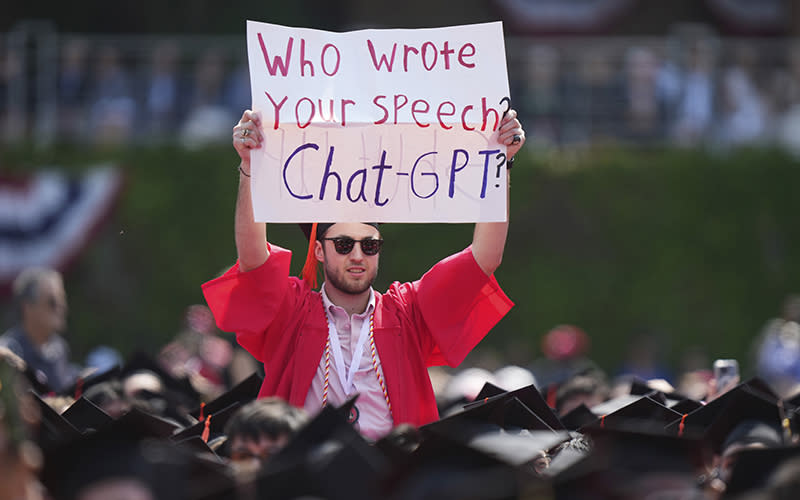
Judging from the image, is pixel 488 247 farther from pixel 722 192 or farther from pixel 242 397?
pixel 722 192

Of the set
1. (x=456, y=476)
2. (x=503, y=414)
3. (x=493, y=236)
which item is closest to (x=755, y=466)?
(x=456, y=476)

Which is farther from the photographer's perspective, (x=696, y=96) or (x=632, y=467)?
(x=696, y=96)

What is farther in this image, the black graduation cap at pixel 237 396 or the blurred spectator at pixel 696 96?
the blurred spectator at pixel 696 96

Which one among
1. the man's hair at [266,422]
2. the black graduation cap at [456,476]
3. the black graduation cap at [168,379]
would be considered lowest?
the black graduation cap at [168,379]

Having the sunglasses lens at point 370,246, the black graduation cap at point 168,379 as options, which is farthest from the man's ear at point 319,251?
the black graduation cap at point 168,379

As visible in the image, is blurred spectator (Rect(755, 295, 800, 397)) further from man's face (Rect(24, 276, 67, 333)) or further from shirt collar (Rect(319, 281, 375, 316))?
man's face (Rect(24, 276, 67, 333))

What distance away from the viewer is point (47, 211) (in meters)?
12.1

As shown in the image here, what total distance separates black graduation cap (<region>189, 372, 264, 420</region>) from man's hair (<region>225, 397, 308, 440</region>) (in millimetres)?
1451

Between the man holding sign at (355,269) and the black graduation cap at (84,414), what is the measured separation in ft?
2.22

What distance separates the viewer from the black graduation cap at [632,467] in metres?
3.18

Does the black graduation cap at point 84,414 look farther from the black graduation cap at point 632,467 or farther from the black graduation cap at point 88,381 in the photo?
the black graduation cap at point 632,467

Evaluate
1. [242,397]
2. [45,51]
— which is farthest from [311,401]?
[45,51]

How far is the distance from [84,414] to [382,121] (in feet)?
5.44

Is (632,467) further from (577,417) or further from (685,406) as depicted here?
(577,417)
